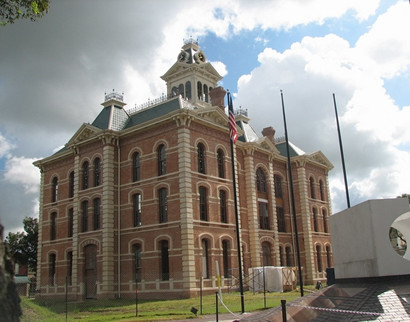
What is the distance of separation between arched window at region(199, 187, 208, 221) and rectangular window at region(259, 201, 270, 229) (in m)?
8.44

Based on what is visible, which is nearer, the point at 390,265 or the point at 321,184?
the point at 390,265

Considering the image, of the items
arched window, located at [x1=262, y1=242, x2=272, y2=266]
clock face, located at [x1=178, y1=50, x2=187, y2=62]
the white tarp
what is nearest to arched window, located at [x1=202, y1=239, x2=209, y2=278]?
the white tarp

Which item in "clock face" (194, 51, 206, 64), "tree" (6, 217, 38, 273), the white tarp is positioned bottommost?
the white tarp

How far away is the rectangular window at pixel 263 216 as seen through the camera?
4009cm

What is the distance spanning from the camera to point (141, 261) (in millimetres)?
32594

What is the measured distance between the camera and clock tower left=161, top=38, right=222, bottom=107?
4612cm

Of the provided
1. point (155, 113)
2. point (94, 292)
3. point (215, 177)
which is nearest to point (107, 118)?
point (155, 113)

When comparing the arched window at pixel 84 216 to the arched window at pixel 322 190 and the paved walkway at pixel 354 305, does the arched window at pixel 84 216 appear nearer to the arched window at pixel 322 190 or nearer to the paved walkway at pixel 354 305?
→ the arched window at pixel 322 190

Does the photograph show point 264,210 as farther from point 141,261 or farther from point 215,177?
point 141,261

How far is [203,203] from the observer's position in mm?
33188

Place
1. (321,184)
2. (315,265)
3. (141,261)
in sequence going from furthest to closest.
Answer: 1. (321,184)
2. (315,265)
3. (141,261)

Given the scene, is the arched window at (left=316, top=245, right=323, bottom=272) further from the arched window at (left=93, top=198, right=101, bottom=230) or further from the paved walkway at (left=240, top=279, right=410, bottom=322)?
the paved walkway at (left=240, top=279, right=410, bottom=322)

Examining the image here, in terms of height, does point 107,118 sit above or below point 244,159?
above

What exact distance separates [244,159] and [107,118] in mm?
12348
